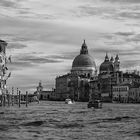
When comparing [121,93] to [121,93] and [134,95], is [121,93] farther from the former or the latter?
[134,95]

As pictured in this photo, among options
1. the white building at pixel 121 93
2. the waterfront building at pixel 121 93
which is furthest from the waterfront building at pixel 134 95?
the white building at pixel 121 93

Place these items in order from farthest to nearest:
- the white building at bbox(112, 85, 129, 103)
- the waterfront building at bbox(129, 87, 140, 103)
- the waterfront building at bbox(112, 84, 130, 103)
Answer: the white building at bbox(112, 85, 129, 103), the waterfront building at bbox(112, 84, 130, 103), the waterfront building at bbox(129, 87, 140, 103)

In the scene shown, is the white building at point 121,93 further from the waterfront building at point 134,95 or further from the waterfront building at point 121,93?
the waterfront building at point 134,95

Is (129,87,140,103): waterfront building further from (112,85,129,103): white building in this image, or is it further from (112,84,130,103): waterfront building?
(112,85,129,103): white building

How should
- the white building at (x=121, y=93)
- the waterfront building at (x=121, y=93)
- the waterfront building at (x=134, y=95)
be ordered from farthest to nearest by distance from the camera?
the white building at (x=121, y=93) → the waterfront building at (x=121, y=93) → the waterfront building at (x=134, y=95)

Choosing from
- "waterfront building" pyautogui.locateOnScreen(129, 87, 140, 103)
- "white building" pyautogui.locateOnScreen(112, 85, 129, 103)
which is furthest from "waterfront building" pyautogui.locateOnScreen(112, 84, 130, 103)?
"waterfront building" pyautogui.locateOnScreen(129, 87, 140, 103)

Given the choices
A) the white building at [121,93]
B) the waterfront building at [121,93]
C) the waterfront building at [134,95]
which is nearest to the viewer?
the waterfront building at [134,95]

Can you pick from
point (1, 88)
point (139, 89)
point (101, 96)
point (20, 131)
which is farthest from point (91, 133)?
point (101, 96)

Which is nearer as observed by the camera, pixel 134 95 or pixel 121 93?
pixel 134 95

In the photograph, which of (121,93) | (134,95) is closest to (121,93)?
(121,93)

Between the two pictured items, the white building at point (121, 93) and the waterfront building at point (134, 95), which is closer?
the waterfront building at point (134, 95)

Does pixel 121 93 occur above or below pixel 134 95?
above

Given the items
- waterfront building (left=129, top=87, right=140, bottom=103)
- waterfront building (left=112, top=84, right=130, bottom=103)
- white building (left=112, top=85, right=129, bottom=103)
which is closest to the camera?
waterfront building (left=129, top=87, right=140, bottom=103)

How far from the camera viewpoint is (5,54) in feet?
317
